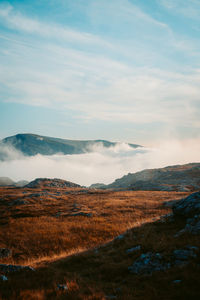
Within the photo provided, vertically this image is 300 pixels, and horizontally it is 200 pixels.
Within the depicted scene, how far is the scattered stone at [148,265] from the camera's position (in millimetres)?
8469

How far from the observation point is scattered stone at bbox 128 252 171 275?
27.8ft

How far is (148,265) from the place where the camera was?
8820 mm

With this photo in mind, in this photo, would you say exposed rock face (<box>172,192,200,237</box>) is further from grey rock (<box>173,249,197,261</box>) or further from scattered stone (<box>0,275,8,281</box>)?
scattered stone (<box>0,275,8,281</box>)

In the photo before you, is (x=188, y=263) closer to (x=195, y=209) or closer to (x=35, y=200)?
(x=195, y=209)

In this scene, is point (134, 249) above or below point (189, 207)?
below

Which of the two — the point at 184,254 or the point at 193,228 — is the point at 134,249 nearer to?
the point at 184,254

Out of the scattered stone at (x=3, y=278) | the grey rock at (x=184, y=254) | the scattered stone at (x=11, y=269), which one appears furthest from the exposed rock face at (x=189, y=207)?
the scattered stone at (x=3, y=278)

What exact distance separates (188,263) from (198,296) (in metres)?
1.95

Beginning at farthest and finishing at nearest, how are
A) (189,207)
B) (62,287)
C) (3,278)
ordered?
1. (189,207)
2. (3,278)
3. (62,287)

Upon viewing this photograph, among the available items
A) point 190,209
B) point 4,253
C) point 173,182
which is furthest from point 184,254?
point 173,182

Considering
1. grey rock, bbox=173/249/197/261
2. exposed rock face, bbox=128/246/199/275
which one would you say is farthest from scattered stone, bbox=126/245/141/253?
grey rock, bbox=173/249/197/261

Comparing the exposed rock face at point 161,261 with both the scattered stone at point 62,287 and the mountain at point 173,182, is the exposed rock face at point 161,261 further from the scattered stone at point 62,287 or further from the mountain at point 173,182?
the mountain at point 173,182

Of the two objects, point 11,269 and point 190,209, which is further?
point 190,209

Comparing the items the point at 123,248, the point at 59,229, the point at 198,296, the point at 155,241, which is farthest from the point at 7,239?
the point at 198,296
